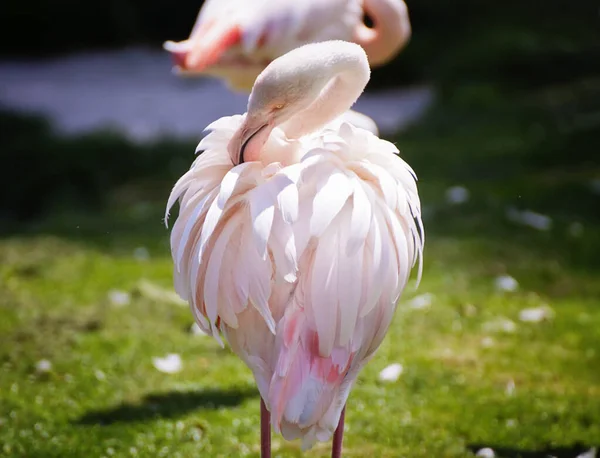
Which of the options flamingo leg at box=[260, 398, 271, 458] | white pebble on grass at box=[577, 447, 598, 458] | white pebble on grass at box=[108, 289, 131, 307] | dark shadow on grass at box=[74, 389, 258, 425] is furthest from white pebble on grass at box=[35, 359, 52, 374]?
white pebble on grass at box=[577, 447, 598, 458]

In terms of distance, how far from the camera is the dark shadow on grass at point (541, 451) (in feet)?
11.6

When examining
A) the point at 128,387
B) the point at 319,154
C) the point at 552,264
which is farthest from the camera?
the point at 552,264

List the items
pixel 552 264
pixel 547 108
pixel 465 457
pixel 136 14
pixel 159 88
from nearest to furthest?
pixel 465 457, pixel 552 264, pixel 547 108, pixel 159 88, pixel 136 14

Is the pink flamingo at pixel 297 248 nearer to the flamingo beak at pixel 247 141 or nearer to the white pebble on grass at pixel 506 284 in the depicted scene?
the flamingo beak at pixel 247 141

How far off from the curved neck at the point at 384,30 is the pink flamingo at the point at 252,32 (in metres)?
0.35

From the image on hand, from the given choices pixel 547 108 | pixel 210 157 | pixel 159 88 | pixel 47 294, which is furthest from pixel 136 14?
pixel 210 157

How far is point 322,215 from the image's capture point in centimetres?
259

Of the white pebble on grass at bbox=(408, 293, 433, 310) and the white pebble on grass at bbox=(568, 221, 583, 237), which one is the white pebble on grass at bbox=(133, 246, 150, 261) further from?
the white pebble on grass at bbox=(568, 221, 583, 237)

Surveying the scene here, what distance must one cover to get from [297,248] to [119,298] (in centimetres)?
273

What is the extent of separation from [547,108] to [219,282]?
291 inches

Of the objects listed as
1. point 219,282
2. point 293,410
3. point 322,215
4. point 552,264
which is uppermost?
point 322,215

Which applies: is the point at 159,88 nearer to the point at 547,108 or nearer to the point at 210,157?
the point at 547,108

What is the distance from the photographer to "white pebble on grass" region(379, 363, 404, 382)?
4242 millimetres

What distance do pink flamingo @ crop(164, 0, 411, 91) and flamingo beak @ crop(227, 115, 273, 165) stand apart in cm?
178
